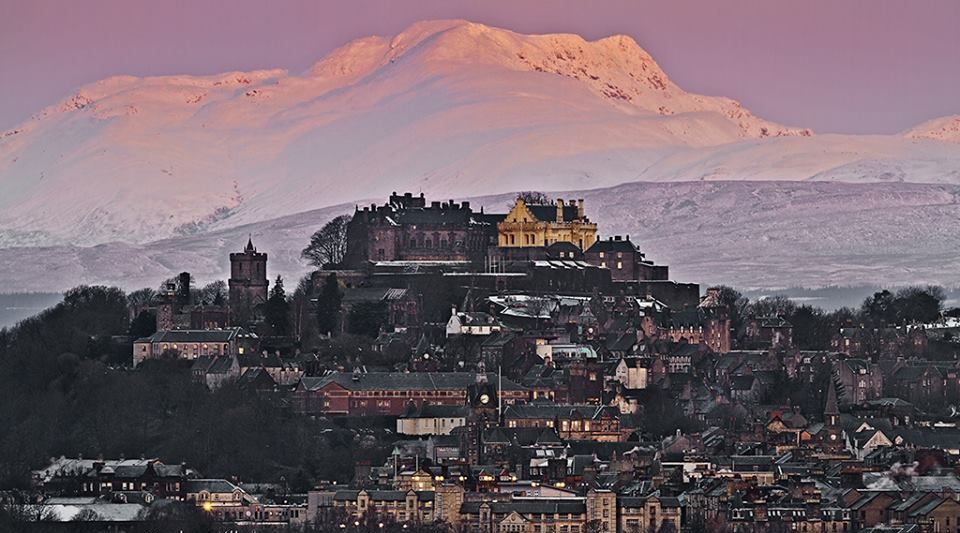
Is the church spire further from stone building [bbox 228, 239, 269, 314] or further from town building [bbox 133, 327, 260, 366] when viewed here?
stone building [bbox 228, 239, 269, 314]

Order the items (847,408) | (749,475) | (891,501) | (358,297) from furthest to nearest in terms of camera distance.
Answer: (358,297) → (847,408) → (749,475) → (891,501)

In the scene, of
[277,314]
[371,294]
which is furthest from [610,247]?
[277,314]

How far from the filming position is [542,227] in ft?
506

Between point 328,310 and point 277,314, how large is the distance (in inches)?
162

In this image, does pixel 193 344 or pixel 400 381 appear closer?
pixel 400 381

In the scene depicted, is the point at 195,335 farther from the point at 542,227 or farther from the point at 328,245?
the point at 328,245

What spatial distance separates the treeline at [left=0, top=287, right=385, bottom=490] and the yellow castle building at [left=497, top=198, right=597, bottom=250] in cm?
2767

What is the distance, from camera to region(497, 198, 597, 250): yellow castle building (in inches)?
6009

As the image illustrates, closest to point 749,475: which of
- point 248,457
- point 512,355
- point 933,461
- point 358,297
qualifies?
point 933,461

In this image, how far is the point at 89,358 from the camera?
127 m

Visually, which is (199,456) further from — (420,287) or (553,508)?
(420,287)

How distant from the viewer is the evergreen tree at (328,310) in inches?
5408

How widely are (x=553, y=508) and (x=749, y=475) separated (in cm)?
964

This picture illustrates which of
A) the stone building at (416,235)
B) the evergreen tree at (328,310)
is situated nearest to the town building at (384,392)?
the evergreen tree at (328,310)
